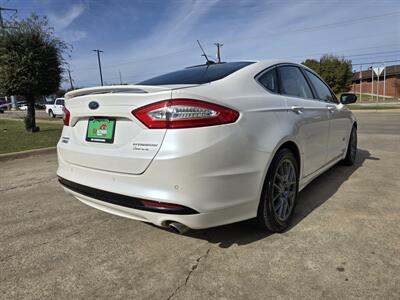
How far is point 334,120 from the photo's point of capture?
407cm

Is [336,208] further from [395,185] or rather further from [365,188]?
[395,185]

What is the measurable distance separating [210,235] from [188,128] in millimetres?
1201

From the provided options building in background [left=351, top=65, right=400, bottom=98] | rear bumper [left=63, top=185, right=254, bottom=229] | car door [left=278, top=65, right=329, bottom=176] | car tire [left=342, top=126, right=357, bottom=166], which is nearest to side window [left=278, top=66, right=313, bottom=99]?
car door [left=278, top=65, right=329, bottom=176]

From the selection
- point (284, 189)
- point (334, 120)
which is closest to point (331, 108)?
point (334, 120)

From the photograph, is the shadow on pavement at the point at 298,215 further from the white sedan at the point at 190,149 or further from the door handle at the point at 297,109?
the door handle at the point at 297,109

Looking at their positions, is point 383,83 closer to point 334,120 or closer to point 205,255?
point 334,120

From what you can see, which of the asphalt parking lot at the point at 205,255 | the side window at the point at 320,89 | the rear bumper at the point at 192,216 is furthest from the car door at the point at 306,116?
the rear bumper at the point at 192,216

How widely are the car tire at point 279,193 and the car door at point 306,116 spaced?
0.25 metres

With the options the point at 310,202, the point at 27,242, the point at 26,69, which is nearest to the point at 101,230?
the point at 27,242

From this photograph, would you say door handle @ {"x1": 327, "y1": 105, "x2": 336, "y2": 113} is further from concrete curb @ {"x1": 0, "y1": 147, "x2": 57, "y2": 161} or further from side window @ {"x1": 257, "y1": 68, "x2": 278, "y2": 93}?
concrete curb @ {"x1": 0, "y1": 147, "x2": 57, "y2": 161}

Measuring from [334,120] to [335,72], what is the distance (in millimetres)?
38773

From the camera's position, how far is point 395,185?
4.07 m

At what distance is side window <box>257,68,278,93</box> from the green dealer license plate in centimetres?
132

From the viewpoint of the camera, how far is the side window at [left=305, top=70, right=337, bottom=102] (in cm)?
398
